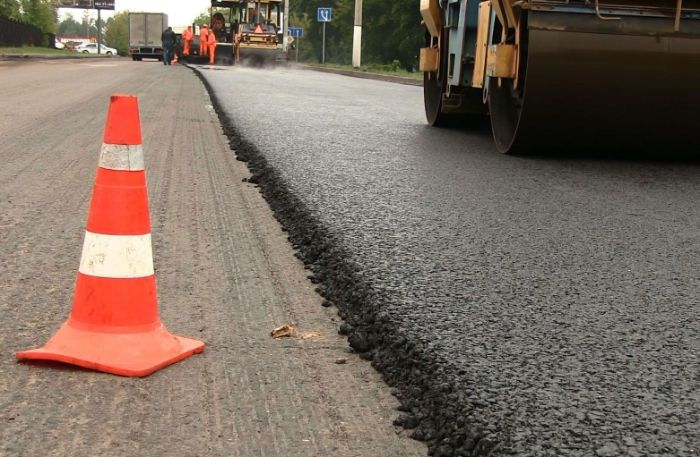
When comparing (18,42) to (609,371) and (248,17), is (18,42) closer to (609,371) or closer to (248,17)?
(248,17)

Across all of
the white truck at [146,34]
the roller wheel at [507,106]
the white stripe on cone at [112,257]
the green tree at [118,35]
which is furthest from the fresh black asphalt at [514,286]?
the green tree at [118,35]

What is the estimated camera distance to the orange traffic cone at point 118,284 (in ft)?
9.20

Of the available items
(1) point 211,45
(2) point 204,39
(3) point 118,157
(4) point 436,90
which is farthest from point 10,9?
(3) point 118,157

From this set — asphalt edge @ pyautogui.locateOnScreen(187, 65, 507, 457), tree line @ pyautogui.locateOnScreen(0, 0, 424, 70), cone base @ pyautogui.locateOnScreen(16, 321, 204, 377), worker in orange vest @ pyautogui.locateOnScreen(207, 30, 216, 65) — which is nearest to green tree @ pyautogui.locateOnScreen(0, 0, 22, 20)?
tree line @ pyautogui.locateOnScreen(0, 0, 424, 70)

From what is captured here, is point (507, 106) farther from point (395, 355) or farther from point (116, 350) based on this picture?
point (116, 350)

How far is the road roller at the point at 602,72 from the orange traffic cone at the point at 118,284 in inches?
173

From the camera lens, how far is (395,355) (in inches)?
113

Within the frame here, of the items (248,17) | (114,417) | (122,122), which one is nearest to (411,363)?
(114,417)

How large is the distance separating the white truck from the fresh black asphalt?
4573cm

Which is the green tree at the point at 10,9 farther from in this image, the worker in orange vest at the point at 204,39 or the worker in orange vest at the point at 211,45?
the worker in orange vest at the point at 211,45

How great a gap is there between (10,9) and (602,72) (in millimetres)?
58882

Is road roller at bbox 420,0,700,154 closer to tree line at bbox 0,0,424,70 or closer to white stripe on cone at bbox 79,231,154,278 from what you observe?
white stripe on cone at bbox 79,231,154,278

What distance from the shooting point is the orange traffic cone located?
2.80m

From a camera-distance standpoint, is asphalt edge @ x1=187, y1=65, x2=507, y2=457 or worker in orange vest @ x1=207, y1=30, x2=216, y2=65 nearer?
asphalt edge @ x1=187, y1=65, x2=507, y2=457
